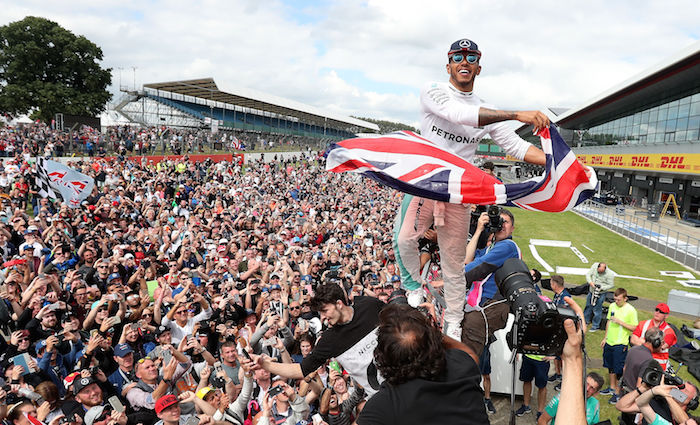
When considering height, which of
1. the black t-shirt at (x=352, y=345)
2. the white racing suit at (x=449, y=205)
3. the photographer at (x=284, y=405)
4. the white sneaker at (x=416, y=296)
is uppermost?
the white racing suit at (x=449, y=205)

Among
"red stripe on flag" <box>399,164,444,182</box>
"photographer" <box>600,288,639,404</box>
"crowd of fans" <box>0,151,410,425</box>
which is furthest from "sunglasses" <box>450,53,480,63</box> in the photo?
"photographer" <box>600,288,639,404</box>

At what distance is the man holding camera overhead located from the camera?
308 cm

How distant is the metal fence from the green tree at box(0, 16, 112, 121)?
1691 inches

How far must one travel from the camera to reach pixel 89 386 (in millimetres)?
4793

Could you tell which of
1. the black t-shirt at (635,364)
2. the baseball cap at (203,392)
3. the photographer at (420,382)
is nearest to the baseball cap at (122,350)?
the baseball cap at (203,392)

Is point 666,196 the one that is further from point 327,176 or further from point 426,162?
point 426,162

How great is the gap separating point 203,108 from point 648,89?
4454cm

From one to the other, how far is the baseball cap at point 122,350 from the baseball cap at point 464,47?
215 inches

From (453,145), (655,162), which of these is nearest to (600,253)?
(655,162)

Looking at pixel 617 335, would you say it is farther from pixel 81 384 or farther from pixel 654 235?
pixel 654 235

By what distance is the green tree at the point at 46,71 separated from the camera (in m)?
37.7

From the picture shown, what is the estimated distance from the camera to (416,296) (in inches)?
160

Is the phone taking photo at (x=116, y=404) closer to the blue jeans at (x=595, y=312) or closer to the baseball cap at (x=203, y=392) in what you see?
the baseball cap at (x=203, y=392)

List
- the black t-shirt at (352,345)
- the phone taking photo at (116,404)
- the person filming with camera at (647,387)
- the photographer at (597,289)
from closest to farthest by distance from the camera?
the black t-shirt at (352,345), the phone taking photo at (116,404), the person filming with camera at (647,387), the photographer at (597,289)
